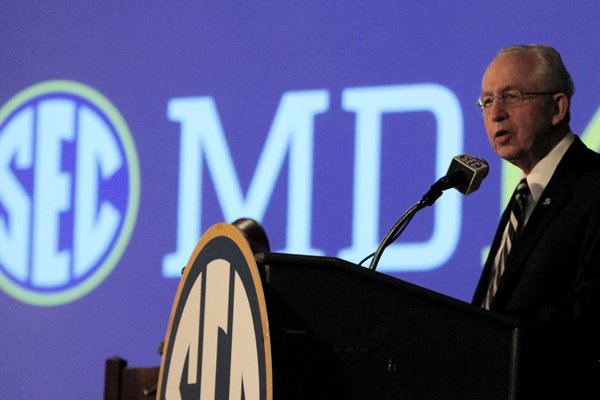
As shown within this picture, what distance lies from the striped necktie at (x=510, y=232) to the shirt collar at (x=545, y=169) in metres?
0.03

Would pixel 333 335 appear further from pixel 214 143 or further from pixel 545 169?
pixel 214 143

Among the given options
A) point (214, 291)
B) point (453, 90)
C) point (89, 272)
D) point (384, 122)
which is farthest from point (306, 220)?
point (214, 291)

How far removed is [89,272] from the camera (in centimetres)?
446

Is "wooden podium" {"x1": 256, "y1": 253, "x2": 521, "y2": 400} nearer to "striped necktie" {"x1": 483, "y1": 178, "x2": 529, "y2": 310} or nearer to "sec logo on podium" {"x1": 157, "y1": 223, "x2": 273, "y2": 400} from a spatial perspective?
"sec logo on podium" {"x1": 157, "y1": 223, "x2": 273, "y2": 400}

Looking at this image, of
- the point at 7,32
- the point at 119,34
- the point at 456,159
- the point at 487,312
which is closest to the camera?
the point at 487,312

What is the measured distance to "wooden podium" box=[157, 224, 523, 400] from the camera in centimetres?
163

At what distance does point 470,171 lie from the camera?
2.35m

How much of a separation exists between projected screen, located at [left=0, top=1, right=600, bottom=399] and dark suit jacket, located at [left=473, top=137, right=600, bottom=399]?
110 centimetres

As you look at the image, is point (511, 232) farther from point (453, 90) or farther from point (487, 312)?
point (453, 90)

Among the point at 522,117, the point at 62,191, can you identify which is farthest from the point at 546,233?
the point at 62,191

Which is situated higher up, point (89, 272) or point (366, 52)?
point (366, 52)

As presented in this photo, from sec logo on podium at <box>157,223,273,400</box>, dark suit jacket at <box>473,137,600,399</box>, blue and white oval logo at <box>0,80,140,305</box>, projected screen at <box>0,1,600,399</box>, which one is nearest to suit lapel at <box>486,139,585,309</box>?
dark suit jacket at <box>473,137,600,399</box>

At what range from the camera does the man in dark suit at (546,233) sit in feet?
5.93

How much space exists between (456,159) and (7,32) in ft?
10.1
